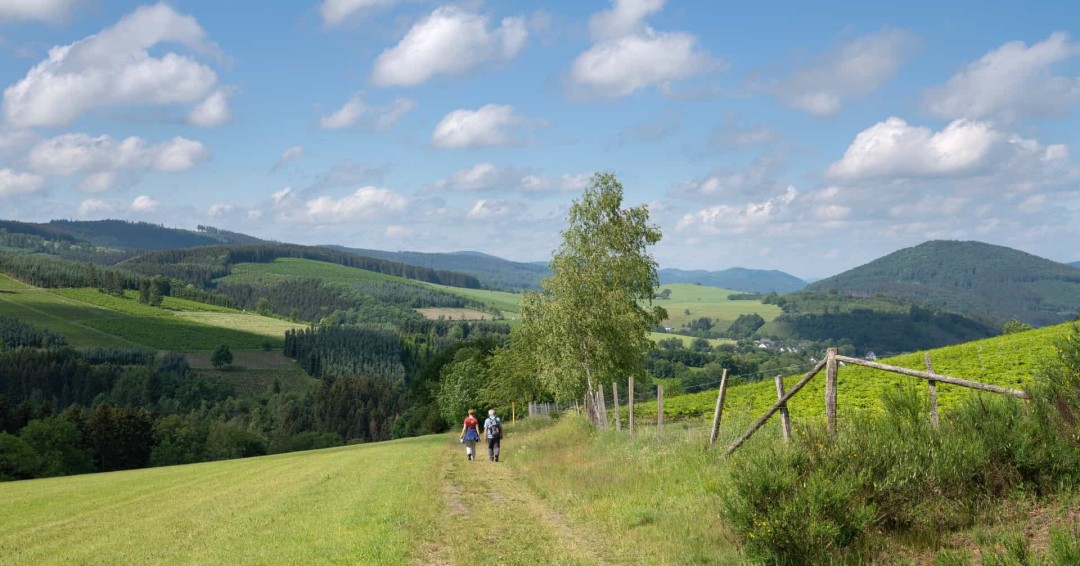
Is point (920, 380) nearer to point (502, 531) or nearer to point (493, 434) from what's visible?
point (493, 434)

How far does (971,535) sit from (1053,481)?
1.60 metres

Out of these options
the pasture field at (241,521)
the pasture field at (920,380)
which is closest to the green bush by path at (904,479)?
the pasture field at (241,521)

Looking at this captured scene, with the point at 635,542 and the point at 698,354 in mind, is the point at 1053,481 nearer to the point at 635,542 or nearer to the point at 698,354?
the point at 635,542

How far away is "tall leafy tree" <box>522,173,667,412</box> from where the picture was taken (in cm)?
3315

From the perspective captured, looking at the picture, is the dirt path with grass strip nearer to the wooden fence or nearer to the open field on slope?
the open field on slope

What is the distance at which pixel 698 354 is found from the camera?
166125 mm

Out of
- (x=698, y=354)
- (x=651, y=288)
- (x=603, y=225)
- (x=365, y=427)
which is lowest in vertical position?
(x=365, y=427)

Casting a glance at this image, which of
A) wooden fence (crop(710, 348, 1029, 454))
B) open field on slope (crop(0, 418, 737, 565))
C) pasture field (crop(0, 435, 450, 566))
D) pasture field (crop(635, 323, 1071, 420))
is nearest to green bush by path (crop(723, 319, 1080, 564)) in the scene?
wooden fence (crop(710, 348, 1029, 454))

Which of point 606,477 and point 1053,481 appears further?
point 606,477

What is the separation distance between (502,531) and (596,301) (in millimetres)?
19999

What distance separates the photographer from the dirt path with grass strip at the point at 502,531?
11.9m

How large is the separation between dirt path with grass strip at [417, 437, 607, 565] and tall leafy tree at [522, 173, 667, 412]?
1218 centimetres

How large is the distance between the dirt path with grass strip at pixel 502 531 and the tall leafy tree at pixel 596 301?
479 inches

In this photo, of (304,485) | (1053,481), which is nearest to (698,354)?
(304,485)
